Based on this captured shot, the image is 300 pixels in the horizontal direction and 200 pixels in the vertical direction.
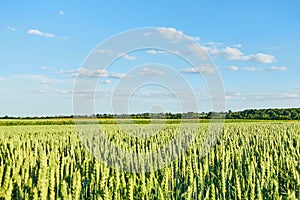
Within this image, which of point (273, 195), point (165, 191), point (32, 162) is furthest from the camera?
point (32, 162)

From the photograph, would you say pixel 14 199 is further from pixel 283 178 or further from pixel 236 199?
pixel 283 178

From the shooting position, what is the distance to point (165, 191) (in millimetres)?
3512

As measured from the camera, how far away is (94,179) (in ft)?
13.4

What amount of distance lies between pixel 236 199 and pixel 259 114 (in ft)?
155

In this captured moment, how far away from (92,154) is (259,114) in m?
44.6

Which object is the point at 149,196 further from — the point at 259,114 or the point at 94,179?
the point at 259,114

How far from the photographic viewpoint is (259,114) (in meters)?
49.1

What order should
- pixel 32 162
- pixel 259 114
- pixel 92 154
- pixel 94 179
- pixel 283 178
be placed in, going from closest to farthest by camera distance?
pixel 94 179
pixel 283 178
pixel 32 162
pixel 92 154
pixel 259 114

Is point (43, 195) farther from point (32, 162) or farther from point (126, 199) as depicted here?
point (32, 162)

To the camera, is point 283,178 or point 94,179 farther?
point 283,178

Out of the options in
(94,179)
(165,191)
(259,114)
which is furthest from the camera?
(259,114)

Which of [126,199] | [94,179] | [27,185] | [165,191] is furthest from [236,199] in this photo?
[27,185]

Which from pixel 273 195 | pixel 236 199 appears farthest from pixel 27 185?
pixel 273 195

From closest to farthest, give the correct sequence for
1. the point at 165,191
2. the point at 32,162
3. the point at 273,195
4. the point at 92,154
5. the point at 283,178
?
the point at 165,191
the point at 273,195
the point at 283,178
the point at 32,162
the point at 92,154
